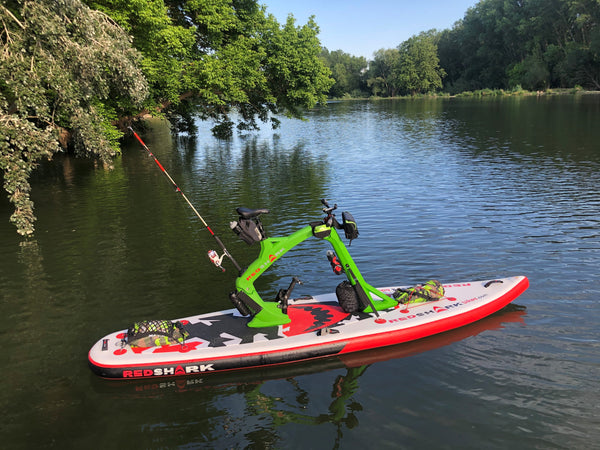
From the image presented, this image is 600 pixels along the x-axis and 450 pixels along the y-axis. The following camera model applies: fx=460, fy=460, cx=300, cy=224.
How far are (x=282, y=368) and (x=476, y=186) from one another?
17.7m

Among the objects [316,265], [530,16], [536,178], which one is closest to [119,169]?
[316,265]

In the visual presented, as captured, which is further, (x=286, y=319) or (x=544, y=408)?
(x=286, y=319)

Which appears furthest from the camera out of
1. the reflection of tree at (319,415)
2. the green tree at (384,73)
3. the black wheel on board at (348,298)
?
the green tree at (384,73)

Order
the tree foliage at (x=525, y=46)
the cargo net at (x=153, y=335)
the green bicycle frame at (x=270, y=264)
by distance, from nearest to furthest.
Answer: the cargo net at (x=153, y=335) < the green bicycle frame at (x=270, y=264) < the tree foliage at (x=525, y=46)

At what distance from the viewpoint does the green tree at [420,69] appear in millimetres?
141625

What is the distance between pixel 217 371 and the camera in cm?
836

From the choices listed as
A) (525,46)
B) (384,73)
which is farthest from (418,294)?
(384,73)

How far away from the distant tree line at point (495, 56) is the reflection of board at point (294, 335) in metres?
97.6

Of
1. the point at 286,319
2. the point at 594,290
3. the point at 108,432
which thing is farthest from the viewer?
the point at 594,290

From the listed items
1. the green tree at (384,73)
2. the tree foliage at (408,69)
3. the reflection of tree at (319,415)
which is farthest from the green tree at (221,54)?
the green tree at (384,73)

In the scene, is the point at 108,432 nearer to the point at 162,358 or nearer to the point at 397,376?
the point at 162,358

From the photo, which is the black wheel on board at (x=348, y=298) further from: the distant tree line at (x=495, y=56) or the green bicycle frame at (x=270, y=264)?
the distant tree line at (x=495, y=56)

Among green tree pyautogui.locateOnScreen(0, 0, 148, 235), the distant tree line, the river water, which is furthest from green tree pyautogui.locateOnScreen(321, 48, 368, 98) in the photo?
green tree pyautogui.locateOnScreen(0, 0, 148, 235)

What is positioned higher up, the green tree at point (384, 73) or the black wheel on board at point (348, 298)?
the green tree at point (384, 73)
